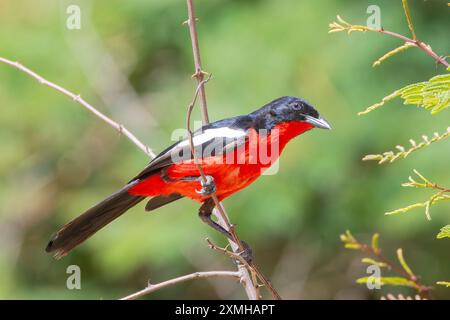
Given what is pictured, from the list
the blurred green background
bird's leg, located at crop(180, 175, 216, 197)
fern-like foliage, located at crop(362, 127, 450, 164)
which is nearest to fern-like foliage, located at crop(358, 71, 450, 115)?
fern-like foliage, located at crop(362, 127, 450, 164)

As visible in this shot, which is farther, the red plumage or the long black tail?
the long black tail

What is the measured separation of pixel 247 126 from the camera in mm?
3328

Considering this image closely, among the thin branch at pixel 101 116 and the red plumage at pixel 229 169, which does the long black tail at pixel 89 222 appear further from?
the thin branch at pixel 101 116

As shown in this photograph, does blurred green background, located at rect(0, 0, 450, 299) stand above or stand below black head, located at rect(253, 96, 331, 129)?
above

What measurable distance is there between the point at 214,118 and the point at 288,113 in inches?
93.1

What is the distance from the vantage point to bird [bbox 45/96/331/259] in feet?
10.3

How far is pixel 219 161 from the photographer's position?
3.12 meters

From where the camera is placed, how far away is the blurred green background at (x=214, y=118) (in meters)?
5.87

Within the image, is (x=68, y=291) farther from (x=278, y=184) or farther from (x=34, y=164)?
(x=278, y=184)

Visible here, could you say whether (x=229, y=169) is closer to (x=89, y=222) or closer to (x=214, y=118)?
(x=89, y=222)

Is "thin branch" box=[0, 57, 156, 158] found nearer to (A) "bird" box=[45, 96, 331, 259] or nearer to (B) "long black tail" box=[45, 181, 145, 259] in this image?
(A) "bird" box=[45, 96, 331, 259]

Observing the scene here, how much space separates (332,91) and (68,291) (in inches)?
108

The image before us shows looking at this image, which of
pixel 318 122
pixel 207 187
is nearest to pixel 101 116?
pixel 207 187
